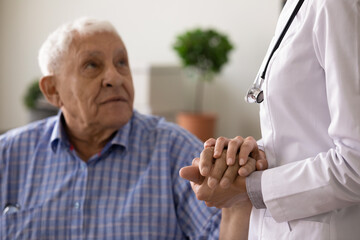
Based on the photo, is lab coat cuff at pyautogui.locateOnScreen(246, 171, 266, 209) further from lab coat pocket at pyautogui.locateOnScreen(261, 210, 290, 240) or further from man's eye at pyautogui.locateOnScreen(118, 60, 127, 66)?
man's eye at pyautogui.locateOnScreen(118, 60, 127, 66)

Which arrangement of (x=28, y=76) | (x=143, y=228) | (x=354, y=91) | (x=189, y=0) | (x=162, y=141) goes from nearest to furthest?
(x=354, y=91), (x=143, y=228), (x=162, y=141), (x=189, y=0), (x=28, y=76)

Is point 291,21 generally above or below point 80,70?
above

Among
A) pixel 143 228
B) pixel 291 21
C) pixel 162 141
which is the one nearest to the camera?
pixel 291 21

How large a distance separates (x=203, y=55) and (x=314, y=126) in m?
3.55

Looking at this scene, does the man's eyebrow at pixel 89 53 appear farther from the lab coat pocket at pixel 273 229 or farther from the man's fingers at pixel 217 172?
the lab coat pocket at pixel 273 229

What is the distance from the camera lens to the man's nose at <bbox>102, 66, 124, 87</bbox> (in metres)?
1.74

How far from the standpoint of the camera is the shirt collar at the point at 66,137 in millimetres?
1707

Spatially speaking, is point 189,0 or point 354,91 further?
point 189,0

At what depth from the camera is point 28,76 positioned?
6.44 meters

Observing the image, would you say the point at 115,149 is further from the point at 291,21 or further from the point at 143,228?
the point at 291,21

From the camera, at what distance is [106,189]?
65.1 inches

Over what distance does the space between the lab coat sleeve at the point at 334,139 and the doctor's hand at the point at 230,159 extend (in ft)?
0.27

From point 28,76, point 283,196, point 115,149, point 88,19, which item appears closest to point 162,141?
point 115,149

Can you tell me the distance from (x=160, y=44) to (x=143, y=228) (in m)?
3.94
